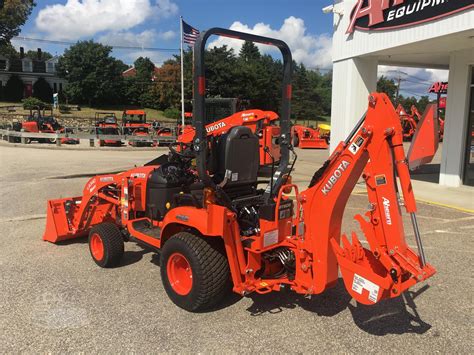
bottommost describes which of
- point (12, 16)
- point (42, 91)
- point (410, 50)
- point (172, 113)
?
point (172, 113)

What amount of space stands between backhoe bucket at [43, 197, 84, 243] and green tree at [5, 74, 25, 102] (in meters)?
64.2

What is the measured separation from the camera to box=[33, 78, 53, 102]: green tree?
64.0 metres

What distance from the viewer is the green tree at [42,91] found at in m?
64.0

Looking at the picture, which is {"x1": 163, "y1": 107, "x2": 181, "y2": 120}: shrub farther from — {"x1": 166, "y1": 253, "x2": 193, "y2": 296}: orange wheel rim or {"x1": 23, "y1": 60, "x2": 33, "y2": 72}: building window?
{"x1": 166, "y1": 253, "x2": 193, "y2": 296}: orange wheel rim

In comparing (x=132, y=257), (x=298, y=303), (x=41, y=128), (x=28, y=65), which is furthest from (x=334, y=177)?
(x=28, y=65)

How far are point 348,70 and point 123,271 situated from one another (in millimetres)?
9758

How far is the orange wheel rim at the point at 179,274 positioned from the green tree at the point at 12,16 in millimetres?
69645

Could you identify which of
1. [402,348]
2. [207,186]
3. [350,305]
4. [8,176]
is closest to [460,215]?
[350,305]

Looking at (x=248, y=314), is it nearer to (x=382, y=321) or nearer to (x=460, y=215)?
(x=382, y=321)

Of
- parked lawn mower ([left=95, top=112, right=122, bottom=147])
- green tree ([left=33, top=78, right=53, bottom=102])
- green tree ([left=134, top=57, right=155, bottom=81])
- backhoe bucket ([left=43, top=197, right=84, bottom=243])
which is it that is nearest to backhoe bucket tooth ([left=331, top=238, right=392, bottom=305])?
backhoe bucket ([left=43, top=197, right=84, bottom=243])

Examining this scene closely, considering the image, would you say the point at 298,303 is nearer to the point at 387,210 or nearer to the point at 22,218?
the point at 387,210

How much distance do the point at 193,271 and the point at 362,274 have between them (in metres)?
1.47

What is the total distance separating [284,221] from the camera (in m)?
4.03

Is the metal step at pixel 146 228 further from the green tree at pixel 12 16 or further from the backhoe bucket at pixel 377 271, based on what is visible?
the green tree at pixel 12 16
